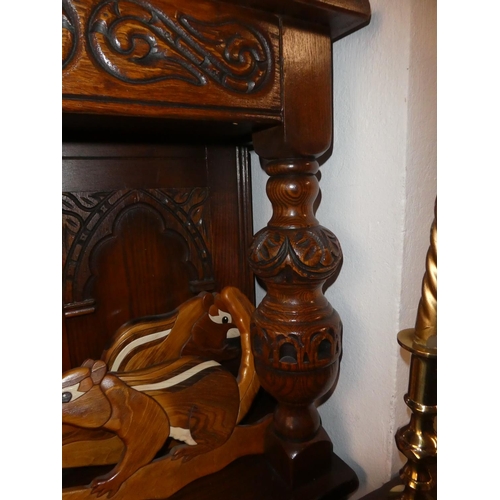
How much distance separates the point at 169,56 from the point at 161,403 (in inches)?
18.2

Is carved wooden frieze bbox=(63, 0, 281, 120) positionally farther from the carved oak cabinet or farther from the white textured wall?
the white textured wall

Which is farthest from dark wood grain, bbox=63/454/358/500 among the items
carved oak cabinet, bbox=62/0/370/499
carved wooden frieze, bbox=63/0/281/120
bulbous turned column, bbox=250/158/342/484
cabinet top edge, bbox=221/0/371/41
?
cabinet top edge, bbox=221/0/371/41

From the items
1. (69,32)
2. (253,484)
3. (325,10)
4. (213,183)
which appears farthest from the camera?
(213,183)

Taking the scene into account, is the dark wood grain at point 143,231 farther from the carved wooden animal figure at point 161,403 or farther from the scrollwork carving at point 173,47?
the scrollwork carving at point 173,47

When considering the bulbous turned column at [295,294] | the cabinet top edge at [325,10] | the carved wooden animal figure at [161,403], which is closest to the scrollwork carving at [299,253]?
the bulbous turned column at [295,294]

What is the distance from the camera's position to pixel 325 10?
474mm

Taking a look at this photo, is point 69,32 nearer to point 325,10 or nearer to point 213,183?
point 325,10

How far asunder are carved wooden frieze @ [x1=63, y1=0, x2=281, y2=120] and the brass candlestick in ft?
0.88

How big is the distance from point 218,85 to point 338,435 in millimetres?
609

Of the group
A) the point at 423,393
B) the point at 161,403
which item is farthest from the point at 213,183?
the point at 423,393

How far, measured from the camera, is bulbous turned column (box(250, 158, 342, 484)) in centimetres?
52
